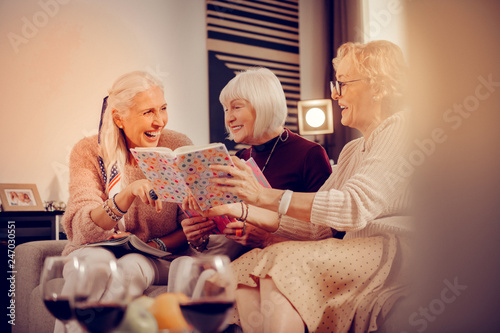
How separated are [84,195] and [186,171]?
0.65 meters

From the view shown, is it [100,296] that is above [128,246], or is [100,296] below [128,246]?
above

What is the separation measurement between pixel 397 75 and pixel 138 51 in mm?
1938

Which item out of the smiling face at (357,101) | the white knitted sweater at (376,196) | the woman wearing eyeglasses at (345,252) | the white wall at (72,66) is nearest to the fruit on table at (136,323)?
the woman wearing eyeglasses at (345,252)

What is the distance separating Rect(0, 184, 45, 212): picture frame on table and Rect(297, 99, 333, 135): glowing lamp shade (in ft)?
5.84

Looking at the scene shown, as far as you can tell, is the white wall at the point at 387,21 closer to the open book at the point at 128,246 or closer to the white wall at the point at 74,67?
the open book at the point at 128,246

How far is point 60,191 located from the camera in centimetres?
276

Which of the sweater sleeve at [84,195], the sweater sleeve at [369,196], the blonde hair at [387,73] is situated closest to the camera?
the sweater sleeve at [369,196]

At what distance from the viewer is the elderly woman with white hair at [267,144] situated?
1755 millimetres

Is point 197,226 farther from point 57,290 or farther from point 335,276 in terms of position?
point 57,290

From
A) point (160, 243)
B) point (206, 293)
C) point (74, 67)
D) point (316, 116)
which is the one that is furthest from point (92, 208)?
point (316, 116)

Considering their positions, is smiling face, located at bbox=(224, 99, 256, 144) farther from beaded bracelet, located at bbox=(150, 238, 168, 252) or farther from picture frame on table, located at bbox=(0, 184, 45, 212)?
picture frame on table, located at bbox=(0, 184, 45, 212)

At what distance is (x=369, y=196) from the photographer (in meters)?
1.29

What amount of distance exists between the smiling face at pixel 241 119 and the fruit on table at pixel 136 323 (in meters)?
1.39

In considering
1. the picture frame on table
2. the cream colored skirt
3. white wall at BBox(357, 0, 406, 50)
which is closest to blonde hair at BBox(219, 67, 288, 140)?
white wall at BBox(357, 0, 406, 50)
